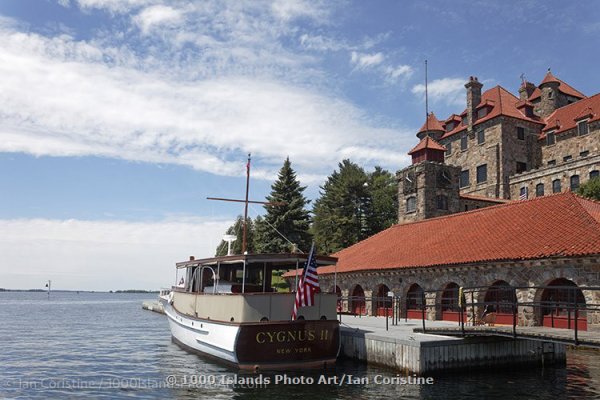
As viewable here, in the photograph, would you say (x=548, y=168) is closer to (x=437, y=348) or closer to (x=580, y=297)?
(x=580, y=297)

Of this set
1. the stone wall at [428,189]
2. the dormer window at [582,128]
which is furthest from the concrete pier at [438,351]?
the dormer window at [582,128]

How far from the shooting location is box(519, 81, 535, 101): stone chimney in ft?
193

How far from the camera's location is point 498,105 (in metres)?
52.5

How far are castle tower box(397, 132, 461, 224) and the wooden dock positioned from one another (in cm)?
2437

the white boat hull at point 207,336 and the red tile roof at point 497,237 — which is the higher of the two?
the red tile roof at point 497,237

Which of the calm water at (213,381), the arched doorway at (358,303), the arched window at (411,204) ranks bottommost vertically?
the calm water at (213,381)

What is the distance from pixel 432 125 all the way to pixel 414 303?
3642cm

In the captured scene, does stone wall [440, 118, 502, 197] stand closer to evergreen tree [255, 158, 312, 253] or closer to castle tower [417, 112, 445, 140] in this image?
castle tower [417, 112, 445, 140]

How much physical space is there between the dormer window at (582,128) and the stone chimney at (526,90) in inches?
455

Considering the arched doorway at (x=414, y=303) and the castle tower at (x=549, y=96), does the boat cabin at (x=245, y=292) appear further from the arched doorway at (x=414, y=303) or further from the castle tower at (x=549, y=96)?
the castle tower at (x=549, y=96)

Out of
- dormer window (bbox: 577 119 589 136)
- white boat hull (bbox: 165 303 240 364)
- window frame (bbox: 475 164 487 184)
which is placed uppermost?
dormer window (bbox: 577 119 589 136)

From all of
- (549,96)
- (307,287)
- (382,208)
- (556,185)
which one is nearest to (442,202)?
(556,185)

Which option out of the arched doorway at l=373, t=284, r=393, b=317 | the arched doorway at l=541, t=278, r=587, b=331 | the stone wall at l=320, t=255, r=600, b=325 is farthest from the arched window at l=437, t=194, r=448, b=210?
the arched doorway at l=541, t=278, r=587, b=331

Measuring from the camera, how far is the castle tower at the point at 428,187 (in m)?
42.1
